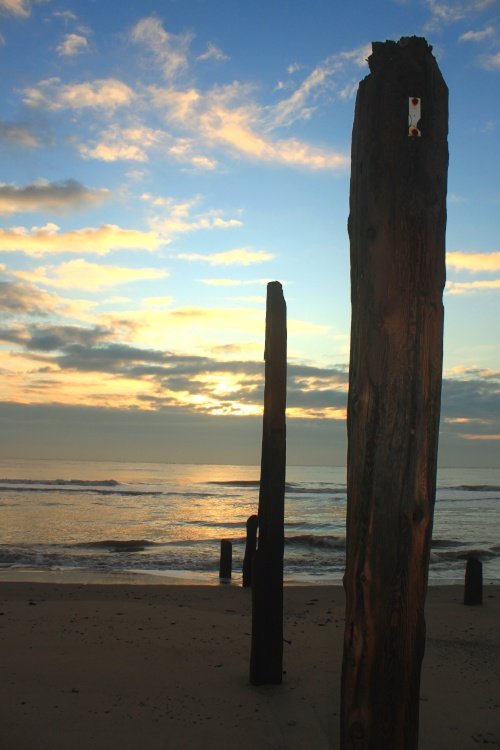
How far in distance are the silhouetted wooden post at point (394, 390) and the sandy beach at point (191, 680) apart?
2.56 metres

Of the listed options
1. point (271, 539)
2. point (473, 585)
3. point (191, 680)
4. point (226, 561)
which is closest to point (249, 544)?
point (226, 561)

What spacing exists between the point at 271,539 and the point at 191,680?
171 centimetres

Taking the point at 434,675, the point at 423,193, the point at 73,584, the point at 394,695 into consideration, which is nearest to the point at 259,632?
the point at 434,675

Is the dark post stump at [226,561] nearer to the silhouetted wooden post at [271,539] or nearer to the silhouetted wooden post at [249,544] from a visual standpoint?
the silhouetted wooden post at [249,544]

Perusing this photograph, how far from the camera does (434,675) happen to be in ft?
22.5

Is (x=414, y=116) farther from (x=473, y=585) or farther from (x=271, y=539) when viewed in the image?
(x=473, y=585)

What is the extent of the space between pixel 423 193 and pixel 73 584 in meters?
12.2

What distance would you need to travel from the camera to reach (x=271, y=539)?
612 centimetres

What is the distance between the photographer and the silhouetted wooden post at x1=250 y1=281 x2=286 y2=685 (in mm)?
6133

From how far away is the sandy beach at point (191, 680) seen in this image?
5164 mm

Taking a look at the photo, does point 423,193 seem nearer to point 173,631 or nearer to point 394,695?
point 394,695

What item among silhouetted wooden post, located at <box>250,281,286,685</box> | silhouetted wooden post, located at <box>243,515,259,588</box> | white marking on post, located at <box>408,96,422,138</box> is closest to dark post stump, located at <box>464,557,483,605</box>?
silhouetted wooden post, located at <box>243,515,259,588</box>

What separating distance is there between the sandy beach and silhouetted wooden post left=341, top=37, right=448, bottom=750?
256 centimetres

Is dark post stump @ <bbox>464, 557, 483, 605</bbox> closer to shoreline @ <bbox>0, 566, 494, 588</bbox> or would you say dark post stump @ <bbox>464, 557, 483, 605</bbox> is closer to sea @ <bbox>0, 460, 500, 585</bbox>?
shoreline @ <bbox>0, 566, 494, 588</bbox>
